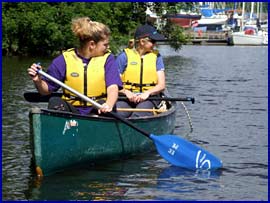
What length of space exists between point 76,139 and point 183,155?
4.26 feet

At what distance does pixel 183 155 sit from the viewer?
7582mm

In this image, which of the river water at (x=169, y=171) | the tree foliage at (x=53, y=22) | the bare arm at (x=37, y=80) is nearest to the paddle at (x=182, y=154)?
the river water at (x=169, y=171)

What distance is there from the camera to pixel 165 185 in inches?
269

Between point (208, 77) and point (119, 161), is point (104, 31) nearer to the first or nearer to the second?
point (119, 161)

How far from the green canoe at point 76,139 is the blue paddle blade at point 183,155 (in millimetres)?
378

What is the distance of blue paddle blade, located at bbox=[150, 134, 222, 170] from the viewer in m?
7.55

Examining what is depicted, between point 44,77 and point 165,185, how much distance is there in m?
1.55

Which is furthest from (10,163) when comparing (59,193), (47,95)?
(59,193)

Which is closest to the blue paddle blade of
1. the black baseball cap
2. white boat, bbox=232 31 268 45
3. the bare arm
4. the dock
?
the bare arm

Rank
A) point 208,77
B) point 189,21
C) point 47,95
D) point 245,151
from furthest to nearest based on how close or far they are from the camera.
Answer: point 189,21 < point 208,77 < point 245,151 < point 47,95

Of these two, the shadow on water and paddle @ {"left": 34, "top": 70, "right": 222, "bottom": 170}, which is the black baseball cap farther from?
the shadow on water

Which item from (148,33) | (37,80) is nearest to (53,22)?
(148,33)

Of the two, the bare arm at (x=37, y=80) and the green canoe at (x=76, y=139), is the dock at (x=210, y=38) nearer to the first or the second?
the green canoe at (x=76, y=139)

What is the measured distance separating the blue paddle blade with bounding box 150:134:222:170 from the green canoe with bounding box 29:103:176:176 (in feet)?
1.24
